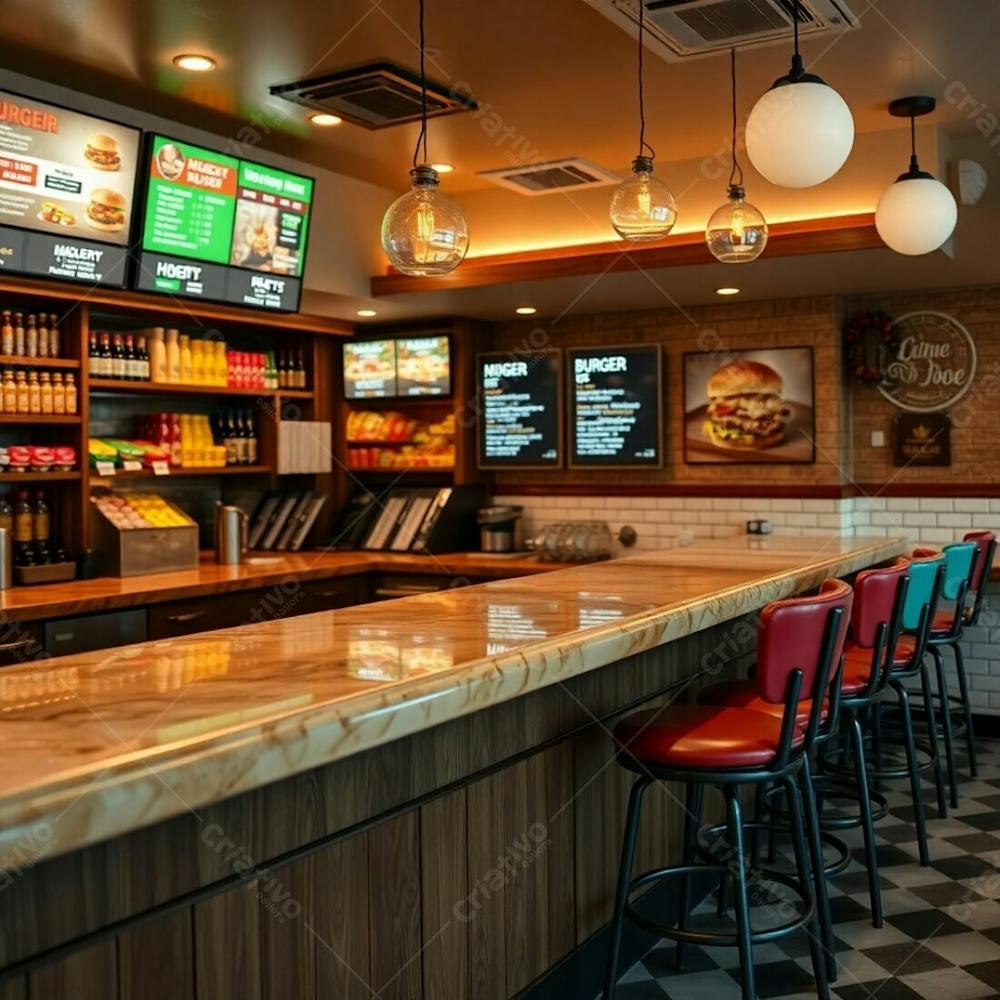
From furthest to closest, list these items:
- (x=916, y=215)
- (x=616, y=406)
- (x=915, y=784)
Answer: (x=616, y=406) < (x=916, y=215) < (x=915, y=784)

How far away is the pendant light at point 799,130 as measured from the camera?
3.02m

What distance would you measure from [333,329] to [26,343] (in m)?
2.21

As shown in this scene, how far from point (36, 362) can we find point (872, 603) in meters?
3.64

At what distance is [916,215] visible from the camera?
422 centimetres

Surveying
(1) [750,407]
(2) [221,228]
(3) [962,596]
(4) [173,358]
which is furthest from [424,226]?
(1) [750,407]

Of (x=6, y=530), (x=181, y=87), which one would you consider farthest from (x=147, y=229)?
(x=6, y=530)

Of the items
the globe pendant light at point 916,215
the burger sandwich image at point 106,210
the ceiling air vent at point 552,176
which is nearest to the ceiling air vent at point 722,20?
the globe pendant light at point 916,215

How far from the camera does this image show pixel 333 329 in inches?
275

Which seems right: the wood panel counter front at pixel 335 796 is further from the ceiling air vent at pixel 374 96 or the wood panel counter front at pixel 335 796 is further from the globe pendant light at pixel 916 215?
the ceiling air vent at pixel 374 96

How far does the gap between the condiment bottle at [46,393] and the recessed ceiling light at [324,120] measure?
1647 millimetres

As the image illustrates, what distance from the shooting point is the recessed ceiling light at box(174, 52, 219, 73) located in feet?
13.5

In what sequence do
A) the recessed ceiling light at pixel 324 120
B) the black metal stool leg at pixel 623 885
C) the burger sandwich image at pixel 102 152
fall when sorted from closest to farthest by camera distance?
the black metal stool leg at pixel 623 885 < the burger sandwich image at pixel 102 152 < the recessed ceiling light at pixel 324 120

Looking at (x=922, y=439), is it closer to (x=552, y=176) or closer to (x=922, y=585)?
(x=922, y=585)

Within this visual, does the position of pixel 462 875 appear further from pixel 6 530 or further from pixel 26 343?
pixel 26 343
